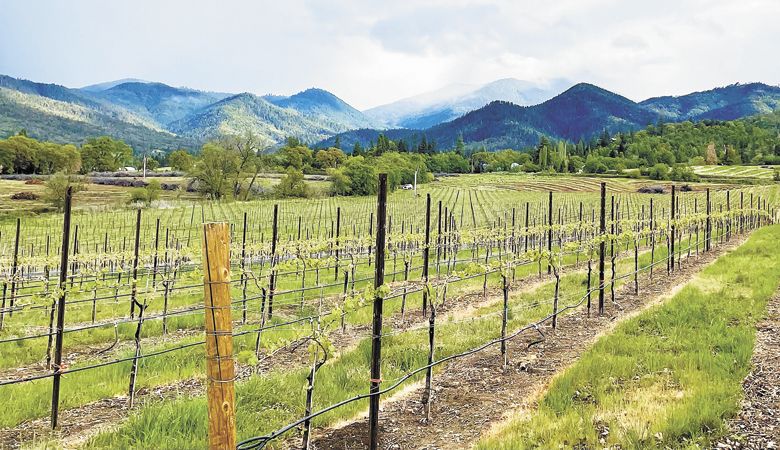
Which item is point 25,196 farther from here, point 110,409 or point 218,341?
point 218,341

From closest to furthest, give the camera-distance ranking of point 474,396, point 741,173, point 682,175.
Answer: point 474,396
point 682,175
point 741,173

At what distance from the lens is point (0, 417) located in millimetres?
5965

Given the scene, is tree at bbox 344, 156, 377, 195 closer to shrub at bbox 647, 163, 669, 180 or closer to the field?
shrub at bbox 647, 163, 669, 180

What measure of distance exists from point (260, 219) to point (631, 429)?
1706 inches

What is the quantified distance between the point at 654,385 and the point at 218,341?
554 cm

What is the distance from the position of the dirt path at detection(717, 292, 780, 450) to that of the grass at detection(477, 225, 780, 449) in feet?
0.43

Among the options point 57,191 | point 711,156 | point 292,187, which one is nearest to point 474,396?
point 57,191

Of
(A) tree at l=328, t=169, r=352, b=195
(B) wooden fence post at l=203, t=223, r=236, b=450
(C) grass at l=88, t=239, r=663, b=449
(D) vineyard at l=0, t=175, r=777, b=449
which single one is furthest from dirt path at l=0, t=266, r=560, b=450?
(A) tree at l=328, t=169, r=352, b=195

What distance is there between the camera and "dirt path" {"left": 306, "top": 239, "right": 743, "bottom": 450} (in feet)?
18.7

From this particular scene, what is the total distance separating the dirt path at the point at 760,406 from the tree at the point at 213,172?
63797mm

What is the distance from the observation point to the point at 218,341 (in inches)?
135

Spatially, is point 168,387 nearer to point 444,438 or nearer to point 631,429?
point 444,438

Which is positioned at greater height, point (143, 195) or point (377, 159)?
point (377, 159)

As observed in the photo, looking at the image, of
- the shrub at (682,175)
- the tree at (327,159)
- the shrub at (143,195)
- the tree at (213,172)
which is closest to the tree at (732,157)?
the shrub at (682,175)
